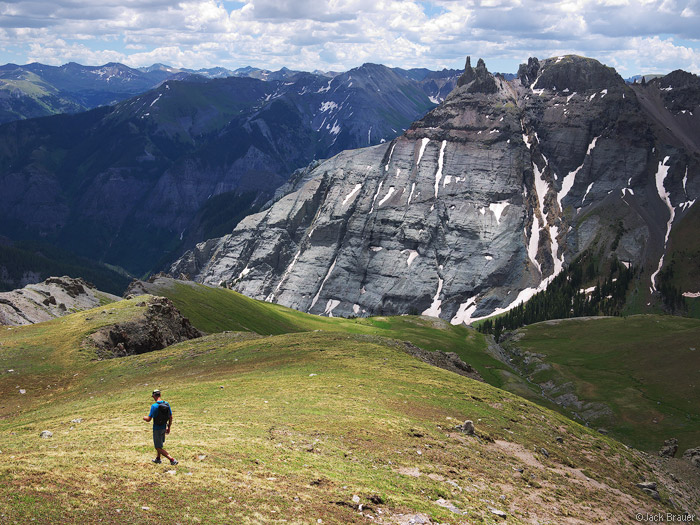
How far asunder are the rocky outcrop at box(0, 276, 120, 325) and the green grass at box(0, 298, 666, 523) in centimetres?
3925

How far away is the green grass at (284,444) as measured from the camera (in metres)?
22.5

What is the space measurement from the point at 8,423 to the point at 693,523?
157ft

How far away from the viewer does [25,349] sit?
62719 mm

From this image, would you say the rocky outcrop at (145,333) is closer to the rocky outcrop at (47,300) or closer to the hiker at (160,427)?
the rocky outcrop at (47,300)

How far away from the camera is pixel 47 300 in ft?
376

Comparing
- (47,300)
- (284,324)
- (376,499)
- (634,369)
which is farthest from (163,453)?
(634,369)

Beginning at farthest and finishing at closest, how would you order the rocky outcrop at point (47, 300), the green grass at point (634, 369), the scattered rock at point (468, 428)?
the rocky outcrop at point (47, 300) < the green grass at point (634, 369) < the scattered rock at point (468, 428)

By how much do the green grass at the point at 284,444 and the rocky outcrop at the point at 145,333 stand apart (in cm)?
324

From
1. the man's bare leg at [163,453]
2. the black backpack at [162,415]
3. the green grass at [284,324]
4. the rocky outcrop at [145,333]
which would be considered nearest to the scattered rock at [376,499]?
the man's bare leg at [163,453]

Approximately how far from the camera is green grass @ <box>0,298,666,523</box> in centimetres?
2248

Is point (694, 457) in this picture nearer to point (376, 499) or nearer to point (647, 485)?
point (647, 485)

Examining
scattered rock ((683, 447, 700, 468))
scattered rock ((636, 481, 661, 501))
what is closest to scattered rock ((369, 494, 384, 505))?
scattered rock ((636, 481, 661, 501))

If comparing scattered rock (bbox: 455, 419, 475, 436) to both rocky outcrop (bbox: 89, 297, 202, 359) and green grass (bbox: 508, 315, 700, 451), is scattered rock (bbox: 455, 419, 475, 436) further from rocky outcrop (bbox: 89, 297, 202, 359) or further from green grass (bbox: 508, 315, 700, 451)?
green grass (bbox: 508, 315, 700, 451)

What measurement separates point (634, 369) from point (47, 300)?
121717 mm
